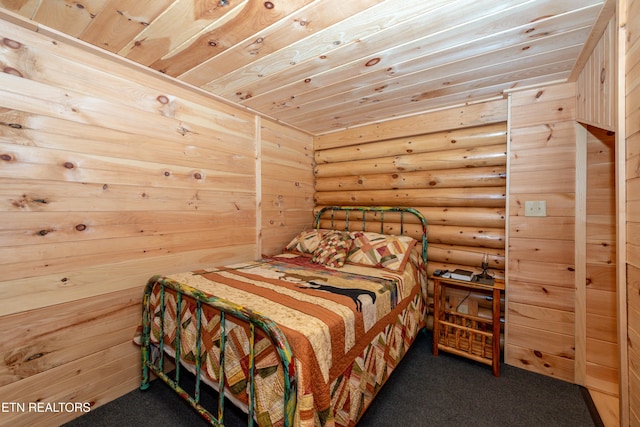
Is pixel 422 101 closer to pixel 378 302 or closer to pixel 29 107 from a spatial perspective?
pixel 378 302

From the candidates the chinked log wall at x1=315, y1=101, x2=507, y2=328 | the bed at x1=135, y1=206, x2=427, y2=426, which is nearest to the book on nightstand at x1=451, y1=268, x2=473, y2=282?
the chinked log wall at x1=315, y1=101, x2=507, y2=328

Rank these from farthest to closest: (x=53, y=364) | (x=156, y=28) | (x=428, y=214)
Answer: (x=428, y=214) < (x=53, y=364) < (x=156, y=28)

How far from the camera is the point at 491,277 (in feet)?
7.43

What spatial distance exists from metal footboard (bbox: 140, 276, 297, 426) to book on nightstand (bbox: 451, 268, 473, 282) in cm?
178

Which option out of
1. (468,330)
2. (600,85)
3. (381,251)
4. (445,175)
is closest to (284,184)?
(381,251)

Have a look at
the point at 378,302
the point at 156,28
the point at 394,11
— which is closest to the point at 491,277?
the point at 378,302

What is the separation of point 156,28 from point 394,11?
1.31 metres

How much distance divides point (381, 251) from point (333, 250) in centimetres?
44

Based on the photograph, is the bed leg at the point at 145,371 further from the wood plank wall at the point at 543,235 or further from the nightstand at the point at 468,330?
the wood plank wall at the point at 543,235

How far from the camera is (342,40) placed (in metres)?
1.60

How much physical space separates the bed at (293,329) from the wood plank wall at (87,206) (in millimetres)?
267

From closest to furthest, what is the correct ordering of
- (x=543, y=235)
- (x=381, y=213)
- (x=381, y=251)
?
(x=543, y=235)
(x=381, y=251)
(x=381, y=213)

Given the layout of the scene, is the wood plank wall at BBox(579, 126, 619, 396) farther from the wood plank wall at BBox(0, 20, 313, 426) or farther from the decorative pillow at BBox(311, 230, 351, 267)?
the wood plank wall at BBox(0, 20, 313, 426)

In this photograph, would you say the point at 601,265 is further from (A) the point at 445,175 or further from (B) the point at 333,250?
(B) the point at 333,250
